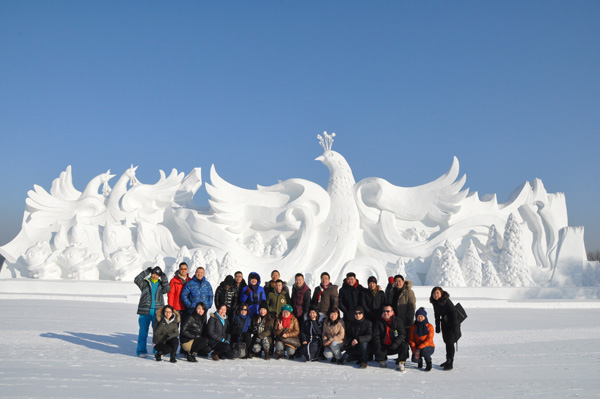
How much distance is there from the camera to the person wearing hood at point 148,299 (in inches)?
272

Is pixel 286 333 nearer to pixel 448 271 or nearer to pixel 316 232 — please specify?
pixel 448 271

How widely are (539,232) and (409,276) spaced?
613cm

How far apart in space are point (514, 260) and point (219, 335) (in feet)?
49.6

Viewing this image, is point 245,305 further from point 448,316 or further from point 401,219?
point 401,219

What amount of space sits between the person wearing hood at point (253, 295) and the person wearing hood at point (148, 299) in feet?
3.29

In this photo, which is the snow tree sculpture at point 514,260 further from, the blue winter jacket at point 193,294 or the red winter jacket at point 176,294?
the red winter jacket at point 176,294

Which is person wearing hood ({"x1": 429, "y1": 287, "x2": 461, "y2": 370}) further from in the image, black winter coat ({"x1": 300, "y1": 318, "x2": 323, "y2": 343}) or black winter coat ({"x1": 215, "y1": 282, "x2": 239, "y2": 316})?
black winter coat ({"x1": 215, "y1": 282, "x2": 239, "y2": 316})

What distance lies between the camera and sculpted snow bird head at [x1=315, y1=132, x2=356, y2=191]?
21.4 metres

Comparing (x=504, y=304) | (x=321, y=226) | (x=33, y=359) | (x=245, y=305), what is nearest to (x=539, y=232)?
(x=504, y=304)

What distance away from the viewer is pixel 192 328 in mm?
6828

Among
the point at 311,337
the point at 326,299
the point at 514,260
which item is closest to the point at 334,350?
the point at 311,337

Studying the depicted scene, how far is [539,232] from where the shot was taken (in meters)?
22.2

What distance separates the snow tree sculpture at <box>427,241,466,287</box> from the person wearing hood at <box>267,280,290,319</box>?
12.4 metres

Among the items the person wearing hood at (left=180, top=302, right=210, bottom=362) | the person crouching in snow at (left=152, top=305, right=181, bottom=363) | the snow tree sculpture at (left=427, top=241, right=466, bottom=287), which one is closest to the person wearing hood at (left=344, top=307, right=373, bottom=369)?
the person wearing hood at (left=180, top=302, right=210, bottom=362)
